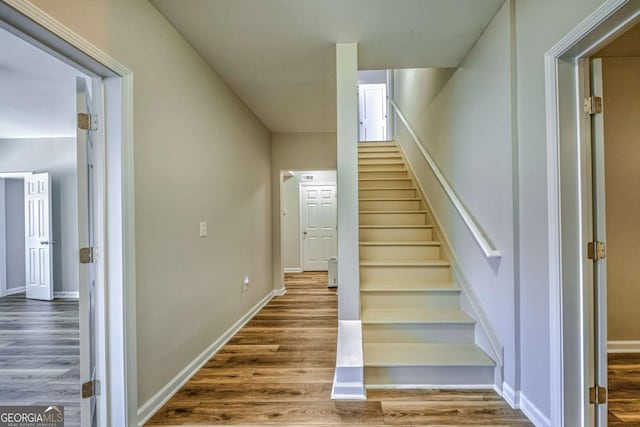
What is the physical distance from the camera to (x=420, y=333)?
245 cm

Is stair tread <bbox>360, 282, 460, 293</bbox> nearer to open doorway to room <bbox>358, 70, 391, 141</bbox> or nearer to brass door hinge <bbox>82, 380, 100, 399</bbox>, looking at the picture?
brass door hinge <bbox>82, 380, 100, 399</bbox>

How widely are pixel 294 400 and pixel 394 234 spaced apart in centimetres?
210

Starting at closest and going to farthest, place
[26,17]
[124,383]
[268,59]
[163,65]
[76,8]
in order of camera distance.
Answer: [26,17], [76,8], [124,383], [163,65], [268,59]

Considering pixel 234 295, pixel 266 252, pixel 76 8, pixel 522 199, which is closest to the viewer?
pixel 76 8

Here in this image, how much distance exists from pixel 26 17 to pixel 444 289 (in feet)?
9.68

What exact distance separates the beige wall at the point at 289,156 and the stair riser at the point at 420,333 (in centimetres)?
286

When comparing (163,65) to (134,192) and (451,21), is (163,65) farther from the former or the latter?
(451,21)

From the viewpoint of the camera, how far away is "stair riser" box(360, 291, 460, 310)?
271 cm

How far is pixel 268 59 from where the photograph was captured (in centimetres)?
269

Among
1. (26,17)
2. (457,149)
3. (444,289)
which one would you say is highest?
(26,17)

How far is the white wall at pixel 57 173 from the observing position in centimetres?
517

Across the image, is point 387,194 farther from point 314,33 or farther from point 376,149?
point 314,33

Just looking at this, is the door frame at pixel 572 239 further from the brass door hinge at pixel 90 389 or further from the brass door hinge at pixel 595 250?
the brass door hinge at pixel 90 389

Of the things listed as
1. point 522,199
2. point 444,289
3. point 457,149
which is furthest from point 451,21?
point 444,289
